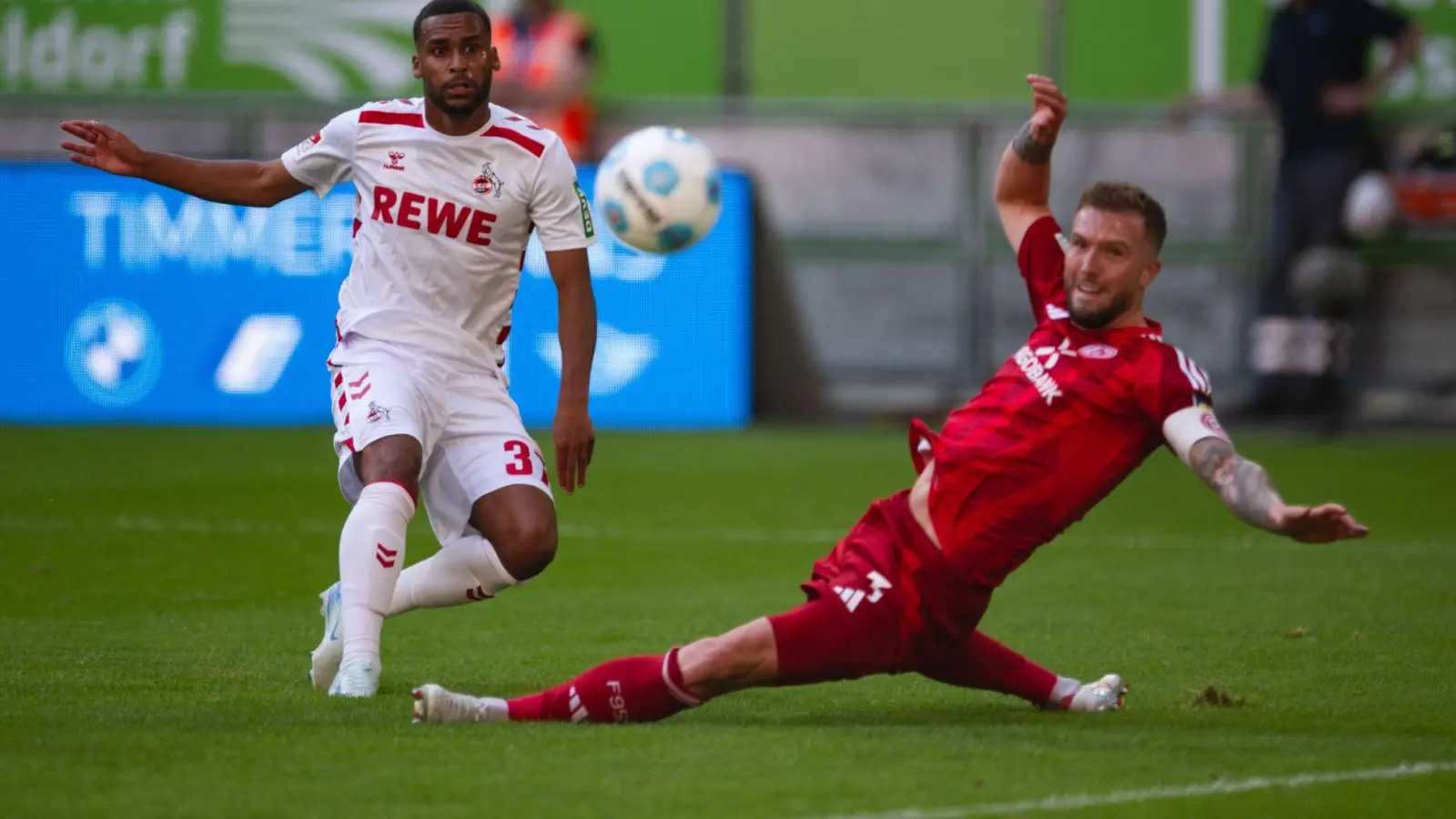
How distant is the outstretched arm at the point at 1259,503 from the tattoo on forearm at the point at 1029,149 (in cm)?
119

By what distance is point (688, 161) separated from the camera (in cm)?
920

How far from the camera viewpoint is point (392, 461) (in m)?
6.35

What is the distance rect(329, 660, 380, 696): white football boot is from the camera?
6.12 meters

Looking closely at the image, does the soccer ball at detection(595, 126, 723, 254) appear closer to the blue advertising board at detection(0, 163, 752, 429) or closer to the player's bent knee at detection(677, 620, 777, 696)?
the player's bent knee at detection(677, 620, 777, 696)

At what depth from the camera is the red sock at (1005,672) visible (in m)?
5.97

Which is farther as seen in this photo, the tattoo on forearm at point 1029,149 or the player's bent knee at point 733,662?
the tattoo on forearm at point 1029,149

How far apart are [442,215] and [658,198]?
2.38 meters

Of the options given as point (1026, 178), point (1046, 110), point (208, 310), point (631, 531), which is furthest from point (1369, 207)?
point (1046, 110)

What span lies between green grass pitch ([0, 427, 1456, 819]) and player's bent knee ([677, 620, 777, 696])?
137 millimetres

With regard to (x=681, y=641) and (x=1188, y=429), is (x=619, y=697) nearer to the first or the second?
(x=1188, y=429)

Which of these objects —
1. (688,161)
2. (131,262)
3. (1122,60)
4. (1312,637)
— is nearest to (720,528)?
(688,161)

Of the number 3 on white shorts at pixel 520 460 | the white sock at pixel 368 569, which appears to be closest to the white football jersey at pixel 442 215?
the number 3 on white shorts at pixel 520 460

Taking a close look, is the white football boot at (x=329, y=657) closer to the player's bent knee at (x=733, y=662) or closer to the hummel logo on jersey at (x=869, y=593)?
the player's bent knee at (x=733, y=662)

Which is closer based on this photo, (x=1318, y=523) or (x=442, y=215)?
(x=1318, y=523)
